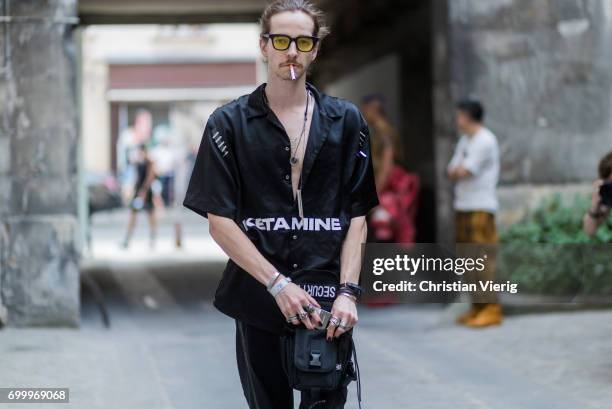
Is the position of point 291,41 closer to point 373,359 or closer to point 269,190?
point 269,190

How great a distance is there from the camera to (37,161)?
8.35m

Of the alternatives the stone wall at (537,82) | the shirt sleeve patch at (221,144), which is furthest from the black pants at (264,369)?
the stone wall at (537,82)

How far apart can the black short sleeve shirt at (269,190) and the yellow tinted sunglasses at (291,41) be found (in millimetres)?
182

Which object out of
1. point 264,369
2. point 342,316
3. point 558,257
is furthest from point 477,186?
point 342,316

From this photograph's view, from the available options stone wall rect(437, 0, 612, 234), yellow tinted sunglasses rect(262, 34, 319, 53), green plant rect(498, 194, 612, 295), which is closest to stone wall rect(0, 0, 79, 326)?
stone wall rect(437, 0, 612, 234)

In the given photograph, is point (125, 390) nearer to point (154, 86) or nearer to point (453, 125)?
point (453, 125)

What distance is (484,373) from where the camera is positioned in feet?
22.6

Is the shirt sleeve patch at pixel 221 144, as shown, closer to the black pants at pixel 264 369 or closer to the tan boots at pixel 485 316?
the black pants at pixel 264 369

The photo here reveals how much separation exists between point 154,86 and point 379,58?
21.7 meters

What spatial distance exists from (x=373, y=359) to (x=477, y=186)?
186 cm

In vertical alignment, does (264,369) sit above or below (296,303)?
below

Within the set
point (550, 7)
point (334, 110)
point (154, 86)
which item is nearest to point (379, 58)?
point (550, 7)

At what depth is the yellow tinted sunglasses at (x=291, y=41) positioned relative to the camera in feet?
11.3

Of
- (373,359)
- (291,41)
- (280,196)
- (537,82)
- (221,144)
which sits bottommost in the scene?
(373,359)
